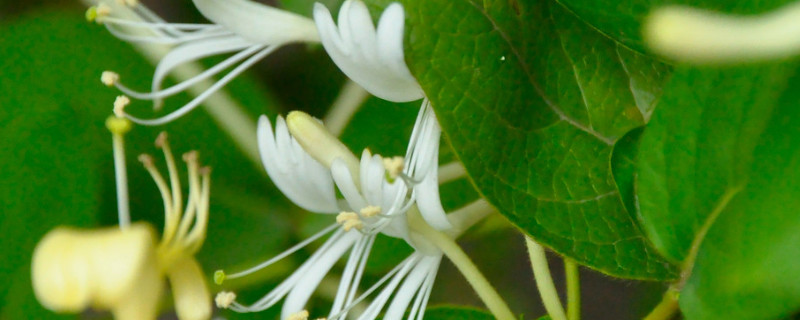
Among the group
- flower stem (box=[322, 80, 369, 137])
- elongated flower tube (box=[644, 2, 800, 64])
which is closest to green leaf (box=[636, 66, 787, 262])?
elongated flower tube (box=[644, 2, 800, 64])

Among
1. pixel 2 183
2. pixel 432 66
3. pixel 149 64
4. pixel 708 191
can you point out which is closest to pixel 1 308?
pixel 2 183

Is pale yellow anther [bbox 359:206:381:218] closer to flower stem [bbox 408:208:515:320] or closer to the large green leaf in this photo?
flower stem [bbox 408:208:515:320]

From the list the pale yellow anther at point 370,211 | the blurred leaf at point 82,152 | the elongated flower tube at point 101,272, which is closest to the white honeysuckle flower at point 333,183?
the pale yellow anther at point 370,211

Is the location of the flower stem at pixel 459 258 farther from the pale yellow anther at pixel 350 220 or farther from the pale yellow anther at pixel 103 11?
the pale yellow anther at pixel 103 11

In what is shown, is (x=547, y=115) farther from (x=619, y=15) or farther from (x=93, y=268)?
(x=93, y=268)

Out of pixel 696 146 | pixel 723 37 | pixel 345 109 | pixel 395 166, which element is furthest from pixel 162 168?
pixel 723 37

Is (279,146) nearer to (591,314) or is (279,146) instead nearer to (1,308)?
(1,308)
